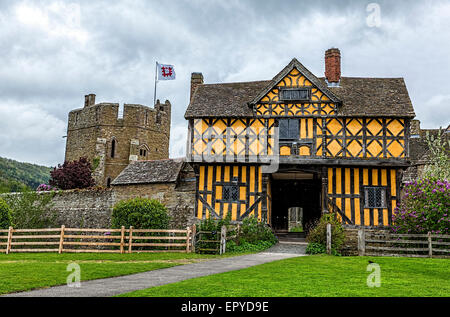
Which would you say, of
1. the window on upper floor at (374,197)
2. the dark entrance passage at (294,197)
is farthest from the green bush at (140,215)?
the window on upper floor at (374,197)

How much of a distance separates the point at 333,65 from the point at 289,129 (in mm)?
4729

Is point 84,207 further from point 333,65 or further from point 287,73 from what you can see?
point 333,65

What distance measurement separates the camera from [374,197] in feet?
64.6

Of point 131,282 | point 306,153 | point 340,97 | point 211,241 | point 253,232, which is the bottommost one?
point 131,282

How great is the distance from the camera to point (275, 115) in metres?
20.6

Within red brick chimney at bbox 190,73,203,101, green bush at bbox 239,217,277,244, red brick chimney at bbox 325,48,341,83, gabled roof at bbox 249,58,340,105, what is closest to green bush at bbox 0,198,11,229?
red brick chimney at bbox 190,73,203,101

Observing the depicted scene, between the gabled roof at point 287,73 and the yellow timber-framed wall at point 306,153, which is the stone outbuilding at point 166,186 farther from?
the gabled roof at point 287,73

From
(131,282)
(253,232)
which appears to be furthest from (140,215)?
(131,282)

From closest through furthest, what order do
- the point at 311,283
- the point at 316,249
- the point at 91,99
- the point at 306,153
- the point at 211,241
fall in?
the point at 311,283
the point at 316,249
the point at 211,241
the point at 306,153
the point at 91,99

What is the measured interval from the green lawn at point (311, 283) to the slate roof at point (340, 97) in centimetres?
991

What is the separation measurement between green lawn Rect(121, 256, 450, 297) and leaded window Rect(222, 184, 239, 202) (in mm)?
9068
